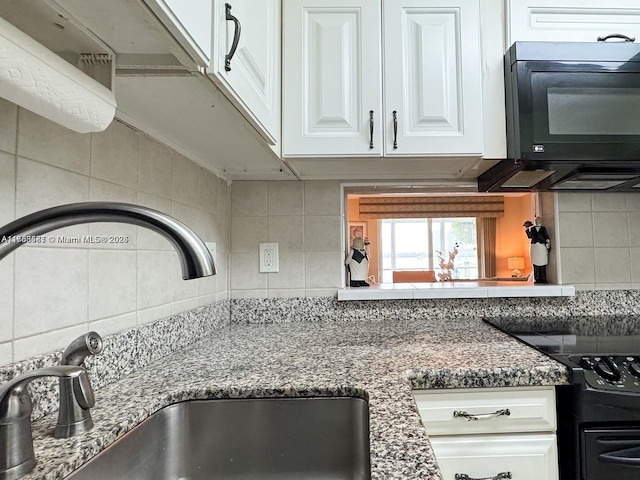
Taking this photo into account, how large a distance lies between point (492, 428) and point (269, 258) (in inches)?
35.8

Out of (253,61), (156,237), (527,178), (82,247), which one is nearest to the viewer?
(82,247)

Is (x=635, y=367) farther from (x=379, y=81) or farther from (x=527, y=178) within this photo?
(x=379, y=81)

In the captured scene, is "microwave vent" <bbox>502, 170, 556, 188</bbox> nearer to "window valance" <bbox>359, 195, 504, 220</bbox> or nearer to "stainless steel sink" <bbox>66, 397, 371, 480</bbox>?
"stainless steel sink" <bbox>66, 397, 371, 480</bbox>

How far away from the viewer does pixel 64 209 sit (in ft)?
1.38

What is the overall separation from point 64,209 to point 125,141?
0.46 meters

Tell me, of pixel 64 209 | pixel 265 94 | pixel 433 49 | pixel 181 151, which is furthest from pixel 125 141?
pixel 433 49

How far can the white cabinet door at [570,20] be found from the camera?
1.14 m

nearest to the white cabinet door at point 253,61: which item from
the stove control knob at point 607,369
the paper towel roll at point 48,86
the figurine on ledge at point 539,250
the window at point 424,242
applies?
the paper towel roll at point 48,86

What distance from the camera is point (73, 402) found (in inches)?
20.7

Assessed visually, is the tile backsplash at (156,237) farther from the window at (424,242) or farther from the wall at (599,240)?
the window at (424,242)

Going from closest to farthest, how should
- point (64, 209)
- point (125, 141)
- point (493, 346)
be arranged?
point (64, 209) → point (125, 141) → point (493, 346)

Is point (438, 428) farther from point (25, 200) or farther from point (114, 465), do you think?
point (25, 200)

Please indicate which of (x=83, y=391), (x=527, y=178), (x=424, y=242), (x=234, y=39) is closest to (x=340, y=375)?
(x=83, y=391)

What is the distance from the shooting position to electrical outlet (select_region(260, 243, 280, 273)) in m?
1.41
